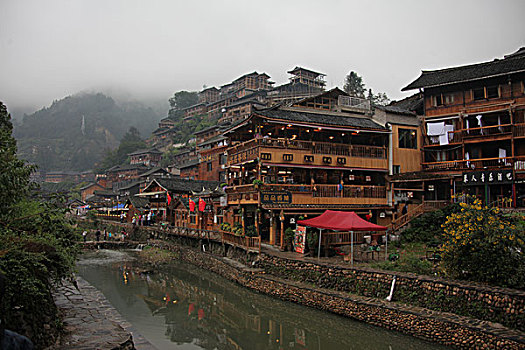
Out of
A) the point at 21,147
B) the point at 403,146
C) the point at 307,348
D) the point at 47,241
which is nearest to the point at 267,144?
the point at 403,146

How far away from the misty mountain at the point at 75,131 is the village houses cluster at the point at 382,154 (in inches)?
4254

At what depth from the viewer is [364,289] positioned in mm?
16438

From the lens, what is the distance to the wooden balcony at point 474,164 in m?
27.7

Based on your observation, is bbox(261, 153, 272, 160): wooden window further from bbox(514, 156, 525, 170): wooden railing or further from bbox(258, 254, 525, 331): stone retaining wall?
bbox(514, 156, 525, 170): wooden railing

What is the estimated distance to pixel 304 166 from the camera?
2727cm

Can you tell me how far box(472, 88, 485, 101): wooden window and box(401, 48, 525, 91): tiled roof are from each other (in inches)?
50.6

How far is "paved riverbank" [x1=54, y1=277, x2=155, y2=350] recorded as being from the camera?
10.1 metres

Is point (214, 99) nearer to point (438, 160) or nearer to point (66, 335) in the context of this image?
point (438, 160)

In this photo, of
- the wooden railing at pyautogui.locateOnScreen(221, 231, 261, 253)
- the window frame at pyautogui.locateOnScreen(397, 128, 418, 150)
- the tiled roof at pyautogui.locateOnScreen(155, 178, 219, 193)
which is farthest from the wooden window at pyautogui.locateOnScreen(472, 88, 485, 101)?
the tiled roof at pyautogui.locateOnScreen(155, 178, 219, 193)

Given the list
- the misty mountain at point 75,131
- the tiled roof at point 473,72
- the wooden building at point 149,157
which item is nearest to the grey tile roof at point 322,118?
the tiled roof at point 473,72

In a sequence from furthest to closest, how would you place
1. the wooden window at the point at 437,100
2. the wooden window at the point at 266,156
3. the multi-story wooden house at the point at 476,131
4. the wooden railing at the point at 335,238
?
1. the wooden window at the point at 437,100
2. the multi-story wooden house at the point at 476,131
3. the wooden window at the point at 266,156
4. the wooden railing at the point at 335,238

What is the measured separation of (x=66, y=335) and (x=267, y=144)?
18.5m

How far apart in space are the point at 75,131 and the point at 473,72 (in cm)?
15558

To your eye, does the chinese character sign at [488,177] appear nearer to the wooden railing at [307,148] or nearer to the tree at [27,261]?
the wooden railing at [307,148]
